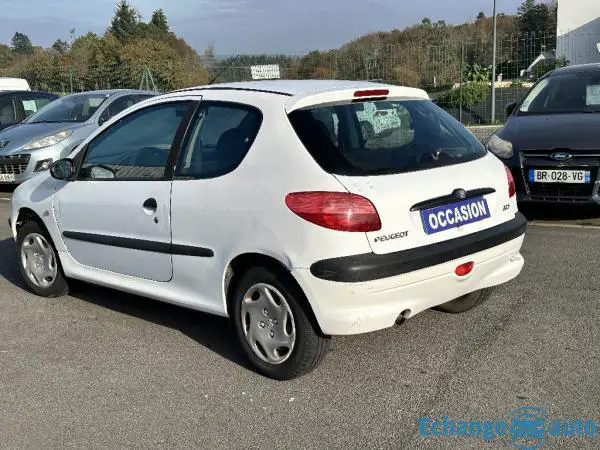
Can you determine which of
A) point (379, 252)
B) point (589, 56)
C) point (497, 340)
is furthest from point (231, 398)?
point (589, 56)

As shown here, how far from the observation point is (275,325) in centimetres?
357

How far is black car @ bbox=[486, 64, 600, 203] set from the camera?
21.3 ft

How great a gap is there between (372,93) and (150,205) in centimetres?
152

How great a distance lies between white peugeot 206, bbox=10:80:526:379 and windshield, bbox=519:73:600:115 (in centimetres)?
420

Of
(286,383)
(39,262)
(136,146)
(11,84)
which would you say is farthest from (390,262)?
(11,84)

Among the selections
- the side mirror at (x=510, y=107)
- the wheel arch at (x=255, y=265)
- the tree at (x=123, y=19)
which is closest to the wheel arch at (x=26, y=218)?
the wheel arch at (x=255, y=265)

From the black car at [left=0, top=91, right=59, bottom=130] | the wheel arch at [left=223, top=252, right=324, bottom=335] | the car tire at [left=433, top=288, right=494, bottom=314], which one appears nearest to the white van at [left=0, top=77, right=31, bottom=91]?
the black car at [left=0, top=91, right=59, bottom=130]

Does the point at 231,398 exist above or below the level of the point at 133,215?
below

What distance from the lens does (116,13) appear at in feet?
264

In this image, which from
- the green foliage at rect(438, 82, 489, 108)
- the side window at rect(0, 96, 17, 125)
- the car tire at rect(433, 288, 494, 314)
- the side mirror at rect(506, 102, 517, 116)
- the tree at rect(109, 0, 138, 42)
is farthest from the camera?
the tree at rect(109, 0, 138, 42)

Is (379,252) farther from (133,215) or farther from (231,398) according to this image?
(133,215)

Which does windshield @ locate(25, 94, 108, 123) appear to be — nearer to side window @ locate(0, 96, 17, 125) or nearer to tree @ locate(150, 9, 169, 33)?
side window @ locate(0, 96, 17, 125)

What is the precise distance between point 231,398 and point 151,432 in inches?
18.5

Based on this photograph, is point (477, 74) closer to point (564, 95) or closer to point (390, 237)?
point (564, 95)
